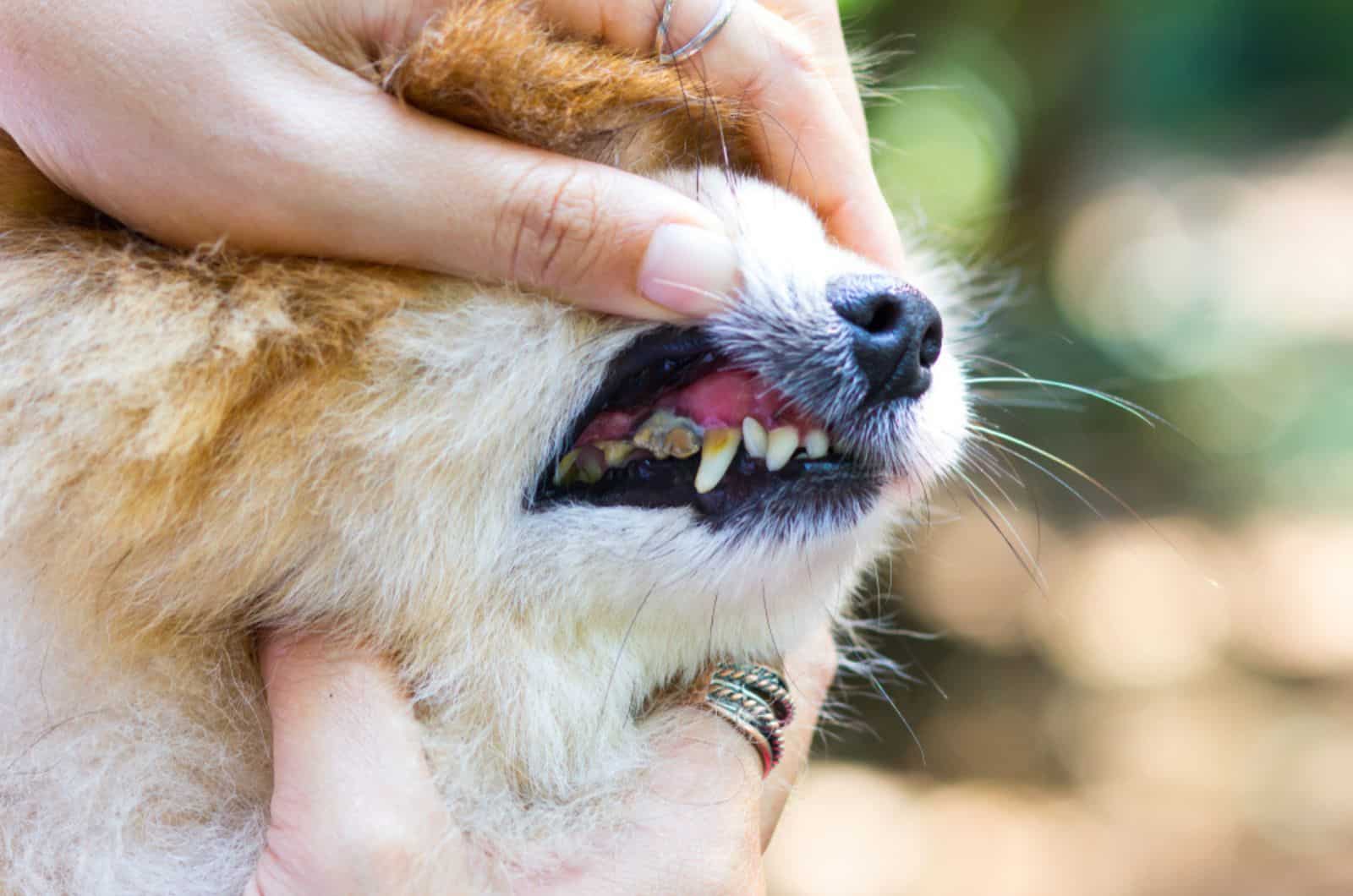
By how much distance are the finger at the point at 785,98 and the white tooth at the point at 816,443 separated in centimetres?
37

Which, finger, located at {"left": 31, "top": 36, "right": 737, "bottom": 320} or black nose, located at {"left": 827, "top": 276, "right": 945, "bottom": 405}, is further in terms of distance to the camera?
black nose, located at {"left": 827, "top": 276, "right": 945, "bottom": 405}

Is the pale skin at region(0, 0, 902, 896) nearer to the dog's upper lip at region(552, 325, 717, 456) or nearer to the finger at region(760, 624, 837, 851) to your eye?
the dog's upper lip at region(552, 325, 717, 456)

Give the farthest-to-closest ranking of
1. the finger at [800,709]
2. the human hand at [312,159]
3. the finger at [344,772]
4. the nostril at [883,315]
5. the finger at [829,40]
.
→ the finger at [800,709], the finger at [829,40], the nostril at [883,315], the finger at [344,772], the human hand at [312,159]

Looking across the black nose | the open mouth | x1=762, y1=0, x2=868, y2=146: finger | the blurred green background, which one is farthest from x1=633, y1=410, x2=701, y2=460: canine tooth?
the blurred green background

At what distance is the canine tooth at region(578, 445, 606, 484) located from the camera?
159 centimetres

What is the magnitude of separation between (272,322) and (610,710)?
→ 2.52 feet

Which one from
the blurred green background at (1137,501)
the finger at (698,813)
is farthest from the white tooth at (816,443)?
the blurred green background at (1137,501)

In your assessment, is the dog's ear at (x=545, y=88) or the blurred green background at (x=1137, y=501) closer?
the dog's ear at (x=545, y=88)

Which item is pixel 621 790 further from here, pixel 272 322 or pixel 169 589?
pixel 272 322

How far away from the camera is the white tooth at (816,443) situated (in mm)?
1633

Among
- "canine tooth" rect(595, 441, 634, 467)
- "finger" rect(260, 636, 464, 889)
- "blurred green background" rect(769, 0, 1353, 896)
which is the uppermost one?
"canine tooth" rect(595, 441, 634, 467)

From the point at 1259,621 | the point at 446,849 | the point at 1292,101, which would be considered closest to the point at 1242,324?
the point at 1292,101

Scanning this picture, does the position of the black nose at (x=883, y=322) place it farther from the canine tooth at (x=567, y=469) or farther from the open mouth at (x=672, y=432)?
the canine tooth at (x=567, y=469)

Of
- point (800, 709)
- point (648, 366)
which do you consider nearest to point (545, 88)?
point (648, 366)
